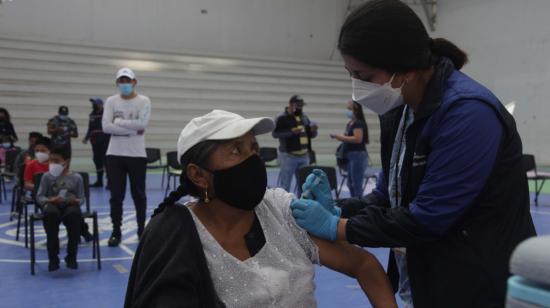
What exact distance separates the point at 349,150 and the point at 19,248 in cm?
401

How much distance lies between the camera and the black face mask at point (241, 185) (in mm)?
1510

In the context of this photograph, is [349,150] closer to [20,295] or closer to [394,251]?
[20,295]

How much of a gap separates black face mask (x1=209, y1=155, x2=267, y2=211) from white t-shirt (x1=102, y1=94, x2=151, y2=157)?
3370 millimetres

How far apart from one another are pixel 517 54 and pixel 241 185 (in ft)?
42.3

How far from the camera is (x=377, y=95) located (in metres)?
1.46

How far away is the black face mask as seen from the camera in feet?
4.95

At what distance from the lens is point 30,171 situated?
532cm

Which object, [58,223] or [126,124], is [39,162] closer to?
[126,124]

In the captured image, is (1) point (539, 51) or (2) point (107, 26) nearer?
(1) point (539, 51)

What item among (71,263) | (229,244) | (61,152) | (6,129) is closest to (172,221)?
(229,244)

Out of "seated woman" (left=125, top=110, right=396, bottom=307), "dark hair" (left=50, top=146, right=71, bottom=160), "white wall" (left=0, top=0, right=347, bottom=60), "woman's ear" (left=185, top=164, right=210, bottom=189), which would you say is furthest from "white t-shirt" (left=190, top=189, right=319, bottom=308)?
Result: "white wall" (left=0, top=0, right=347, bottom=60)

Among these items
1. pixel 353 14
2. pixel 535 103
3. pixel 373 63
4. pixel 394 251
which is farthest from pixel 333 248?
pixel 535 103

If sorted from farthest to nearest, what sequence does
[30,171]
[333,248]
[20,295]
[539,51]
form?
[539,51] < [30,171] < [20,295] < [333,248]

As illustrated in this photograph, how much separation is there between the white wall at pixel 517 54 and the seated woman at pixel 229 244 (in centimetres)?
1104
